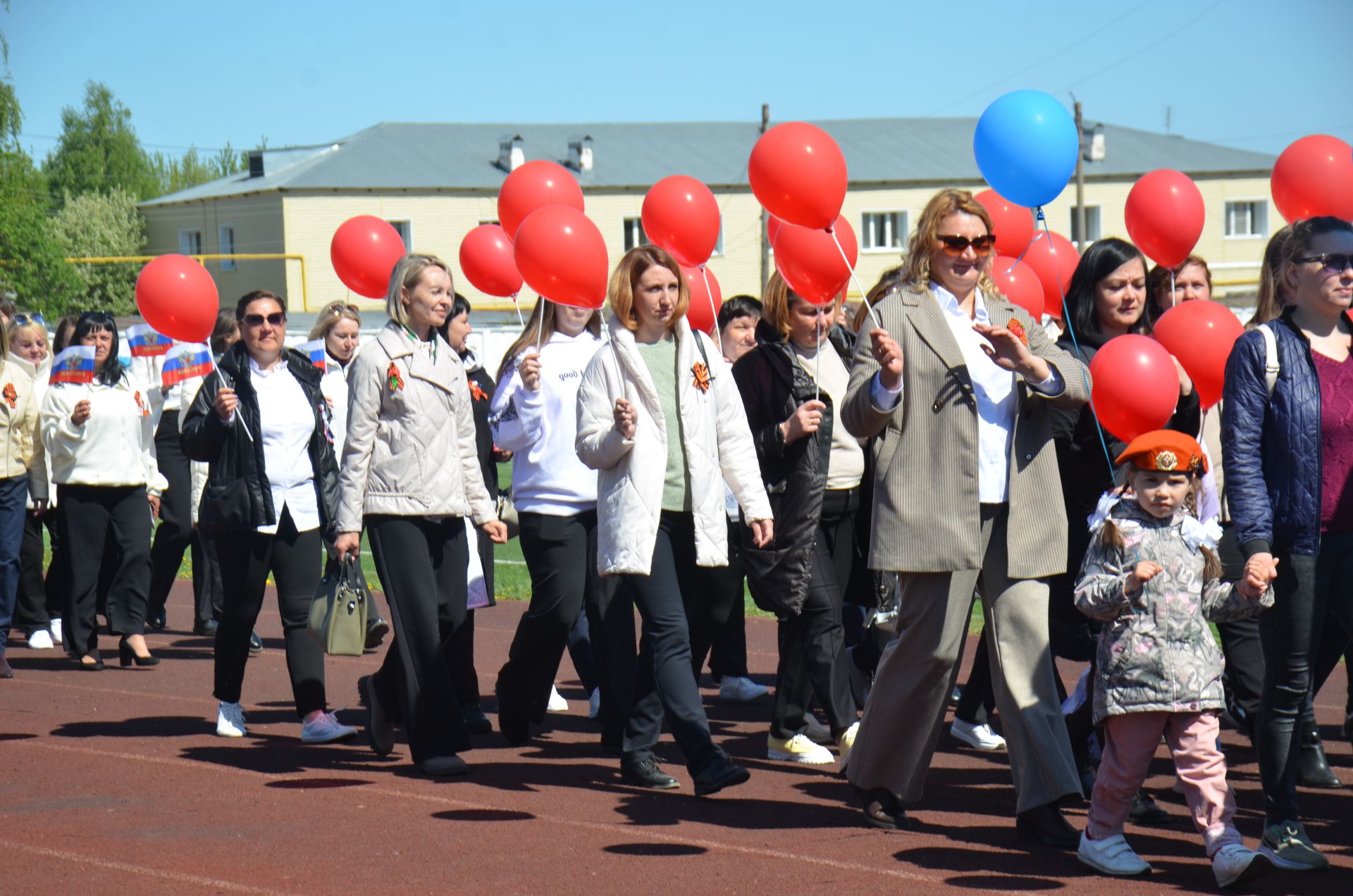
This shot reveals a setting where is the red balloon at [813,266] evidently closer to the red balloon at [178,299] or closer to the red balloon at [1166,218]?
the red balloon at [1166,218]

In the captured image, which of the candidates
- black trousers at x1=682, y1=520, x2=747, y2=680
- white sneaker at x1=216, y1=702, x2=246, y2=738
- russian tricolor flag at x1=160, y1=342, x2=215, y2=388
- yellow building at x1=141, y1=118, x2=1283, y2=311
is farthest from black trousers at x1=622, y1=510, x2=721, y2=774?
yellow building at x1=141, y1=118, x2=1283, y2=311

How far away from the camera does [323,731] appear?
790 cm

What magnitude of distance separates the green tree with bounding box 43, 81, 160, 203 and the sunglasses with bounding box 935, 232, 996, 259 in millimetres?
101130

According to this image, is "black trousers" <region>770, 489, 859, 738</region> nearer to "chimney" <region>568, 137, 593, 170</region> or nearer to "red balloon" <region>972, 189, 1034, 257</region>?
"red balloon" <region>972, 189, 1034, 257</region>

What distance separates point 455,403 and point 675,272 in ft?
4.21

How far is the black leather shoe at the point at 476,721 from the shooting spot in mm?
8203

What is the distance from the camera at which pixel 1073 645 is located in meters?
6.70

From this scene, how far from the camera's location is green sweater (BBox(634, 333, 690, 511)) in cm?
664

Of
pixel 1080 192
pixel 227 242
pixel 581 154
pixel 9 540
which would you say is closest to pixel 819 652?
pixel 9 540

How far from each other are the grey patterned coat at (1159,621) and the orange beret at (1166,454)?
7.8 inches

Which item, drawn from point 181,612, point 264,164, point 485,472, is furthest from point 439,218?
point 485,472

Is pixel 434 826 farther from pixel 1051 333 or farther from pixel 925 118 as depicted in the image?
pixel 925 118

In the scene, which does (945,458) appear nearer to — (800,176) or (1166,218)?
(800,176)

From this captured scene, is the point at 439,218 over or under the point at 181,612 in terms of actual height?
over
